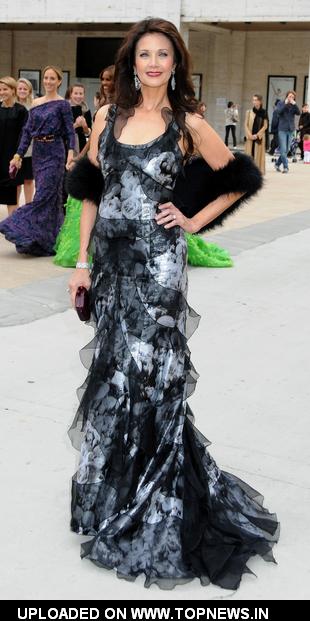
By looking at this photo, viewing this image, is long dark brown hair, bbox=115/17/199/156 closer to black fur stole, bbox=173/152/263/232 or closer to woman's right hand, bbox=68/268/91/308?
black fur stole, bbox=173/152/263/232

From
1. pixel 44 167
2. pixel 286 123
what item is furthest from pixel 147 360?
pixel 286 123

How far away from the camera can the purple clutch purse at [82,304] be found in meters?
3.42

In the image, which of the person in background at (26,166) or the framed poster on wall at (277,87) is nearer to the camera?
the person in background at (26,166)

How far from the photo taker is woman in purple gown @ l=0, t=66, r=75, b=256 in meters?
9.39

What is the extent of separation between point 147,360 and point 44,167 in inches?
257

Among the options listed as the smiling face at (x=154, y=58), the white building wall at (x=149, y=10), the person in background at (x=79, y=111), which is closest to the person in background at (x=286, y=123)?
the white building wall at (x=149, y=10)

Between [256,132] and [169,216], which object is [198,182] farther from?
[256,132]

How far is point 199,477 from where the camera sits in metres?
3.33

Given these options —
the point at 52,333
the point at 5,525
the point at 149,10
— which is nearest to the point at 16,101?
the point at 52,333

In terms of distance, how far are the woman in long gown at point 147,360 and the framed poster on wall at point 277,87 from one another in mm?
33659

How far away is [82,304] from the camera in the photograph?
3416mm

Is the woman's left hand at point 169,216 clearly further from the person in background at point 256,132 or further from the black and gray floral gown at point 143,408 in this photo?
the person in background at point 256,132

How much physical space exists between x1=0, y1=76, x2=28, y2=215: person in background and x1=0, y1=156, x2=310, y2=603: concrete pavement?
2.10m
